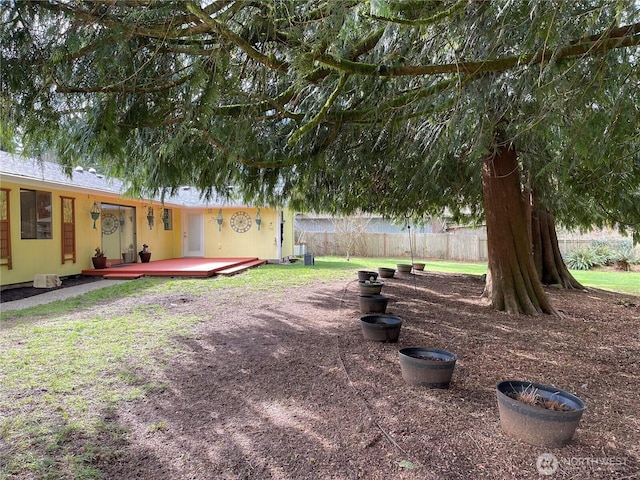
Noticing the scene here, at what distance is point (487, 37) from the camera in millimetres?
3084

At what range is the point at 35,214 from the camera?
9.84 meters

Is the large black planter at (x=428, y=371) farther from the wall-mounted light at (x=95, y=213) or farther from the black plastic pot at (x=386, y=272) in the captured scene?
the wall-mounted light at (x=95, y=213)

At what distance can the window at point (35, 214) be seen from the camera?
942cm

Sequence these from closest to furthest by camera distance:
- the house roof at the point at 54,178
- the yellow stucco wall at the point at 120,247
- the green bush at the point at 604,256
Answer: the house roof at the point at 54,178 < the yellow stucco wall at the point at 120,247 < the green bush at the point at 604,256

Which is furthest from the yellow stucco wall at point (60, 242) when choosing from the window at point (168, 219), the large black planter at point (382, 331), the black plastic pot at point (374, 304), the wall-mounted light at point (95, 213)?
the large black planter at point (382, 331)

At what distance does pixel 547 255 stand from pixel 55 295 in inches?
506

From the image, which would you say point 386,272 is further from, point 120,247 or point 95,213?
point 120,247

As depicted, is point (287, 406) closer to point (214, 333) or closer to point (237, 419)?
point (237, 419)

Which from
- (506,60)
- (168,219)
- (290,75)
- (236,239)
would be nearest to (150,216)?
(168,219)

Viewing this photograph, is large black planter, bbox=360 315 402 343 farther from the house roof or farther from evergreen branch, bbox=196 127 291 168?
the house roof

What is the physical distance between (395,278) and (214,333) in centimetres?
795

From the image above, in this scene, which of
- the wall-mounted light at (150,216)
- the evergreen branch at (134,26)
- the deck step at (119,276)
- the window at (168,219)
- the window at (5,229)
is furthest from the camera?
the window at (168,219)

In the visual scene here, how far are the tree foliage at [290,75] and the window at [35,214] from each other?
694 centimetres

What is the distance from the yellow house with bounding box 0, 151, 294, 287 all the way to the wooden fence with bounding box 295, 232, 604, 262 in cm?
444
